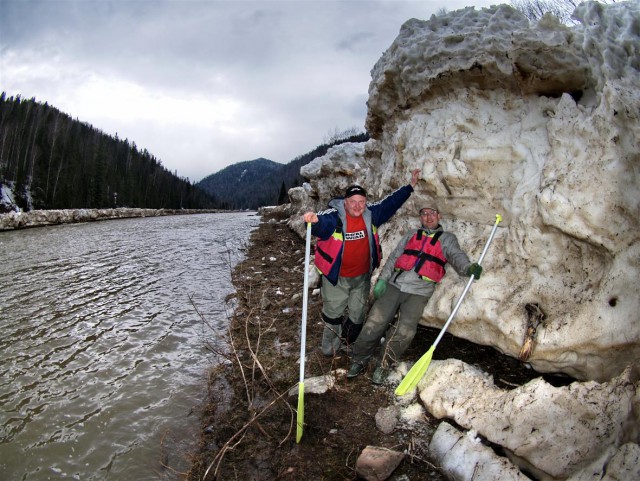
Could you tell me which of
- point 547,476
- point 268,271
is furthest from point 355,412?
point 268,271

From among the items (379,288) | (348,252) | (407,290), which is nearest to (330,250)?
(348,252)

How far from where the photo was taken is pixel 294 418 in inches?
168

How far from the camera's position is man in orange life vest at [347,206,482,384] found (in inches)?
191

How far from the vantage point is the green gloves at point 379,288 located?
5.03 metres

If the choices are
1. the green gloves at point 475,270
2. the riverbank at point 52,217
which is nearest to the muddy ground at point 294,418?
the green gloves at point 475,270

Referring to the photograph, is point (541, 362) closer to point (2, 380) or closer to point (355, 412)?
point (355, 412)

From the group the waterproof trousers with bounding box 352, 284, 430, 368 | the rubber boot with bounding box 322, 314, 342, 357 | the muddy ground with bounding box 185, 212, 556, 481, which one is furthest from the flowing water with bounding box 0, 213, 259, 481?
the waterproof trousers with bounding box 352, 284, 430, 368

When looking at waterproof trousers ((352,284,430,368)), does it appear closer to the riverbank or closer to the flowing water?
the flowing water

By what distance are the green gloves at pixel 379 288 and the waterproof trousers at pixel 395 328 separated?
2.8 inches

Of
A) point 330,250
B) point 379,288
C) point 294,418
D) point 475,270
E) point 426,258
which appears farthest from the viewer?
point 330,250

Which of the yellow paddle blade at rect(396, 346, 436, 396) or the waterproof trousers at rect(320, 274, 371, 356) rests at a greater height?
the waterproof trousers at rect(320, 274, 371, 356)

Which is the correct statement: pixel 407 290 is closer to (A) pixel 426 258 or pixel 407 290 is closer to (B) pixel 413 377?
(A) pixel 426 258

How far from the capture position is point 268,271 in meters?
11.5

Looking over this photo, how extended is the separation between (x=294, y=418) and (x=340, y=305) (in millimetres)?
1748
